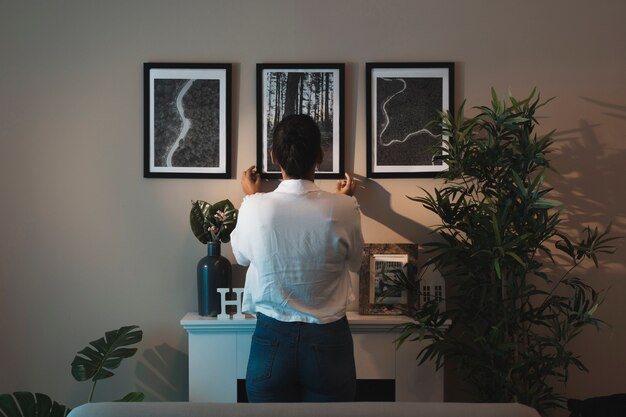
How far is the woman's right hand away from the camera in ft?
11.9

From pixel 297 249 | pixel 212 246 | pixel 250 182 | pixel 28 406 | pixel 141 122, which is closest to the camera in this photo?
pixel 297 249

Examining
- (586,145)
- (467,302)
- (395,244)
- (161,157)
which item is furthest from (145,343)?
(586,145)

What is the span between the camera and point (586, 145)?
377 centimetres

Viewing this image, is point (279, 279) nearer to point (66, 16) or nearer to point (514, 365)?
point (514, 365)

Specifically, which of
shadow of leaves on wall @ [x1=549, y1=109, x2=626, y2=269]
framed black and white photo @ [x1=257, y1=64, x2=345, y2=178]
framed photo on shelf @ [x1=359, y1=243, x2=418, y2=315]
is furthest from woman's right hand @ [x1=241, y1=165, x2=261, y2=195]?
shadow of leaves on wall @ [x1=549, y1=109, x2=626, y2=269]

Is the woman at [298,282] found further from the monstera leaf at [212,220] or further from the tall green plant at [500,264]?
the monstera leaf at [212,220]

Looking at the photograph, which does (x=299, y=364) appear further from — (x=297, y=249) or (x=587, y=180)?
(x=587, y=180)

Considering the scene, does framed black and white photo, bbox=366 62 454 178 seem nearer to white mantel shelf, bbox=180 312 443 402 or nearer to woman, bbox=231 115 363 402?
white mantel shelf, bbox=180 312 443 402

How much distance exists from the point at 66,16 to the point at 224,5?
783 mm

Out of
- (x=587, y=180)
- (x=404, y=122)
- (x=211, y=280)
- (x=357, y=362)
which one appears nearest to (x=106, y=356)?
(x=211, y=280)

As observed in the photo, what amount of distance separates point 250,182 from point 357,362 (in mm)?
988

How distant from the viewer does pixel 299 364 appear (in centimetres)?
250

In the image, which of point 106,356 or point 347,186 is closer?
point 106,356

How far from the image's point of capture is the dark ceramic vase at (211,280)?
351cm
